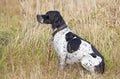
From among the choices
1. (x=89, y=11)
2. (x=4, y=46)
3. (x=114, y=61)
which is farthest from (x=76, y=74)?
(x=89, y=11)

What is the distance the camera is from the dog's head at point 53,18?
577 cm

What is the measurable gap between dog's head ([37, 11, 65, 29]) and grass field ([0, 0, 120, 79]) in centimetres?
40

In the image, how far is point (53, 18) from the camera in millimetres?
5785

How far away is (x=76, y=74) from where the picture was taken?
5547 millimetres

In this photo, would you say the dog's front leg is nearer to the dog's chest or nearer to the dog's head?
the dog's chest

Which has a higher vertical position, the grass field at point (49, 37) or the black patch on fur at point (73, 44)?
the black patch on fur at point (73, 44)

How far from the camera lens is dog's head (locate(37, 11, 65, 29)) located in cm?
577

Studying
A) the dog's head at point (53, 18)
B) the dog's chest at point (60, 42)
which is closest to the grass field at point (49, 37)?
the dog's chest at point (60, 42)

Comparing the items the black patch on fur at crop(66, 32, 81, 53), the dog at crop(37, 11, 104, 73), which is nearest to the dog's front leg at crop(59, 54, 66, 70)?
the dog at crop(37, 11, 104, 73)

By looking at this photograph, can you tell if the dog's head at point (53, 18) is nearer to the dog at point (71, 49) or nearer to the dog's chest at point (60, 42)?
the dog at point (71, 49)

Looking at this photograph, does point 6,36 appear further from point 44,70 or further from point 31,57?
point 44,70

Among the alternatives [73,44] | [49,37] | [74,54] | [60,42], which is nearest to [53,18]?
[60,42]

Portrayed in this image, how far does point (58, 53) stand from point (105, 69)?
727mm

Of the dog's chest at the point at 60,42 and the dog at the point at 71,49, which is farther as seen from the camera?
the dog's chest at the point at 60,42
